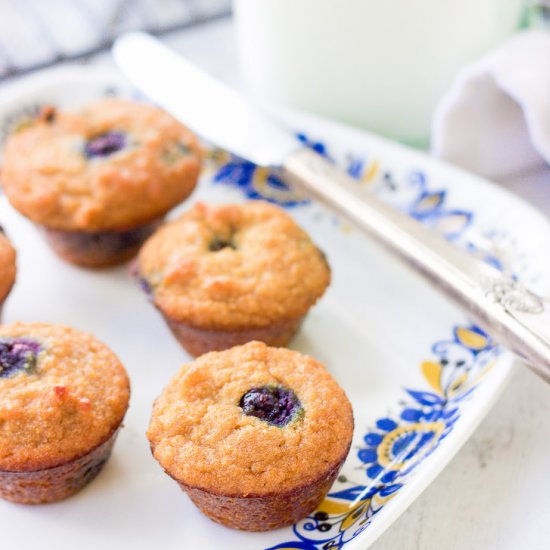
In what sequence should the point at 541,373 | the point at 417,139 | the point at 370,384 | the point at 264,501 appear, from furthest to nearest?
the point at 417,139
the point at 370,384
the point at 541,373
the point at 264,501

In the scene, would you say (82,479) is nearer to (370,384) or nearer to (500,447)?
(370,384)

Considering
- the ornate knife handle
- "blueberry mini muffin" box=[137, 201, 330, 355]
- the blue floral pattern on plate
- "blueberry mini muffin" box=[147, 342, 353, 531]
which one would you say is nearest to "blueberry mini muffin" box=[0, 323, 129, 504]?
"blueberry mini muffin" box=[147, 342, 353, 531]

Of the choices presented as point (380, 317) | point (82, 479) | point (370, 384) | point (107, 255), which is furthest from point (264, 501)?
point (107, 255)

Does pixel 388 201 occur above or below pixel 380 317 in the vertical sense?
above

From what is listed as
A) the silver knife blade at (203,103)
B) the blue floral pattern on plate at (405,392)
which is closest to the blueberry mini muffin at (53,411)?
the blue floral pattern on plate at (405,392)

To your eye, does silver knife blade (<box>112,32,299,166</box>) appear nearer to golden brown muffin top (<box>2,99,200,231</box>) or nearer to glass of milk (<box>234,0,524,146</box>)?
golden brown muffin top (<box>2,99,200,231</box>)

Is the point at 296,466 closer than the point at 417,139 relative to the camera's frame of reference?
Yes
